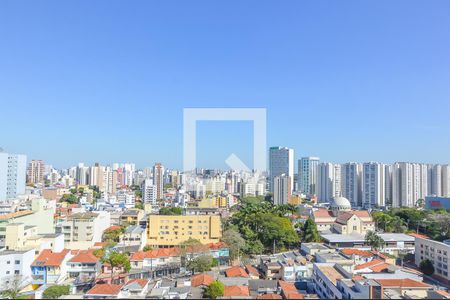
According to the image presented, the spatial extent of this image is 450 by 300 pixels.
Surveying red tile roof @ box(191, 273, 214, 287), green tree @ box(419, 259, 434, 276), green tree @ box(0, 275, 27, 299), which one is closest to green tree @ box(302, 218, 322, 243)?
green tree @ box(419, 259, 434, 276)

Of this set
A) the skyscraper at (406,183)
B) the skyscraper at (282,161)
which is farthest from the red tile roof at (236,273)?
the skyscraper at (282,161)

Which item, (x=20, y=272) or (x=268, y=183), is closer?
(x=20, y=272)

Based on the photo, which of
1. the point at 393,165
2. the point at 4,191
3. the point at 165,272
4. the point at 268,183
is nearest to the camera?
the point at 165,272

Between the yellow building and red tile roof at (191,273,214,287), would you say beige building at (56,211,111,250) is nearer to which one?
the yellow building

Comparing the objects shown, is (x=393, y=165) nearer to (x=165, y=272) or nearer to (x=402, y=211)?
(x=402, y=211)

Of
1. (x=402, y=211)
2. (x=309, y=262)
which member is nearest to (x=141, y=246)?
(x=309, y=262)
